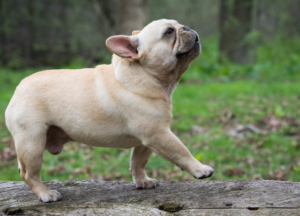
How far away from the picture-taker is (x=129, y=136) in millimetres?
2719

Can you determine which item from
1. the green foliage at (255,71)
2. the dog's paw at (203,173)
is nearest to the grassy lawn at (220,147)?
the dog's paw at (203,173)

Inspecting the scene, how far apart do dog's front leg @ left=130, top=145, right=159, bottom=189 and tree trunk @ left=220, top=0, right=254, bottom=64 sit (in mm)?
13101

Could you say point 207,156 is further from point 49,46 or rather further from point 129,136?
point 49,46

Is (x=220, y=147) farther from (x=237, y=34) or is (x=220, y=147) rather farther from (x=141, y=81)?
(x=237, y=34)

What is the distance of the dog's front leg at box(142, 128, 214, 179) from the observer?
254 centimetres

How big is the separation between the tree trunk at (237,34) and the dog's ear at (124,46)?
13.2m

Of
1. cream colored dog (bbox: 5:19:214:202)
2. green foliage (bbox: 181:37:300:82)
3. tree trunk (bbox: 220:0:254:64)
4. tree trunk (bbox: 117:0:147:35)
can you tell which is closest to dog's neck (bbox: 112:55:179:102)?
cream colored dog (bbox: 5:19:214:202)

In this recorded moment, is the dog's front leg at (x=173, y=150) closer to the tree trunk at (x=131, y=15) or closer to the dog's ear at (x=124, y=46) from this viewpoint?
the dog's ear at (x=124, y=46)

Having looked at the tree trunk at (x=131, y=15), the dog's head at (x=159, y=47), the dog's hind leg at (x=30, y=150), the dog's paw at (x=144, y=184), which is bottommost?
the dog's paw at (x=144, y=184)

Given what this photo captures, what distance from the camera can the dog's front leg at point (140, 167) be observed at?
3.09 m

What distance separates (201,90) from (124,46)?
7.30 m

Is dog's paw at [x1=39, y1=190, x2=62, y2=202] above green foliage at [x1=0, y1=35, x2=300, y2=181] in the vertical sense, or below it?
above

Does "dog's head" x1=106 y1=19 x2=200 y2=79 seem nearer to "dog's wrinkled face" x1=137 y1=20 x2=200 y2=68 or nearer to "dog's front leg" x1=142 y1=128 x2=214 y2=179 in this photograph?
"dog's wrinkled face" x1=137 y1=20 x2=200 y2=68

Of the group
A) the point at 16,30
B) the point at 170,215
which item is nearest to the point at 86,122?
the point at 170,215
